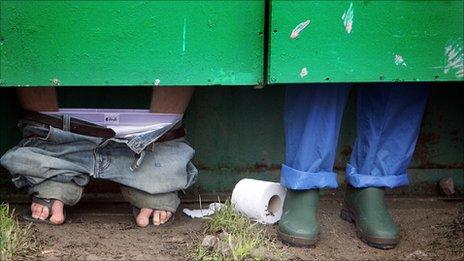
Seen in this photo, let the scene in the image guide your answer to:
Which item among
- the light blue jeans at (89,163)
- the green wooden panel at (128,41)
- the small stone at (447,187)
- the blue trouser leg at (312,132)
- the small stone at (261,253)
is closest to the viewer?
the green wooden panel at (128,41)

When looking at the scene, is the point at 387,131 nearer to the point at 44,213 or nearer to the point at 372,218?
the point at 372,218

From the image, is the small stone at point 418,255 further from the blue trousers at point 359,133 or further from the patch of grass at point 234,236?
the patch of grass at point 234,236

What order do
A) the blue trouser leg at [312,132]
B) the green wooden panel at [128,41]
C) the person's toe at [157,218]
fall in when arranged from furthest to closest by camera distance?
1. the person's toe at [157,218]
2. the blue trouser leg at [312,132]
3. the green wooden panel at [128,41]

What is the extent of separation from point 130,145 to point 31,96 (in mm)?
455

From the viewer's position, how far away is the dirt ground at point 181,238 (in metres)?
2.23

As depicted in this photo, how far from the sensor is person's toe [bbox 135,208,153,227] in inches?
99.4

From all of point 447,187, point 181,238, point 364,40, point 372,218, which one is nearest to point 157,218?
A: point 181,238

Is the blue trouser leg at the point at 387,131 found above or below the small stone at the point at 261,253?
above

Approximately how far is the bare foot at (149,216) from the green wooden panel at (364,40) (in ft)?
2.58

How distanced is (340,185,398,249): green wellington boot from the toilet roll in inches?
12.0

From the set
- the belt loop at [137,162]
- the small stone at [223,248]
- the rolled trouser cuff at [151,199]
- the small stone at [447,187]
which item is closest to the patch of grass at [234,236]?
the small stone at [223,248]

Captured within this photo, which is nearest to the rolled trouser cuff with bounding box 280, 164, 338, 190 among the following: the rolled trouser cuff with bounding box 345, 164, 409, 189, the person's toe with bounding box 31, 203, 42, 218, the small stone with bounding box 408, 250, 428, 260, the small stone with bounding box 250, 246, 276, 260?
the rolled trouser cuff with bounding box 345, 164, 409, 189

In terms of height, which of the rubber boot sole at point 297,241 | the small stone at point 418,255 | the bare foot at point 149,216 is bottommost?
the small stone at point 418,255

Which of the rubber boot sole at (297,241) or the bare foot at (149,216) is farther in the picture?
the bare foot at (149,216)
